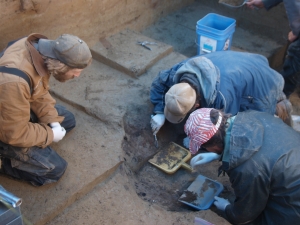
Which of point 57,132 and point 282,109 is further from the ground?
point 57,132

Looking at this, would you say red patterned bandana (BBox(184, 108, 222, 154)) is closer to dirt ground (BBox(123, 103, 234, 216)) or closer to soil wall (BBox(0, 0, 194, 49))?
dirt ground (BBox(123, 103, 234, 216))

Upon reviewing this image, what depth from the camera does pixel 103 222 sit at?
295 cm

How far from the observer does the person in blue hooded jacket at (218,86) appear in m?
3.28

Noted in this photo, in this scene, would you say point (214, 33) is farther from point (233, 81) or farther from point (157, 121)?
point (157, 121)

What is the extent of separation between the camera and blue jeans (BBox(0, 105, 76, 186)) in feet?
9.50

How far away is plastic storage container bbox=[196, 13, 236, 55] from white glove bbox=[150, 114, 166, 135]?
1.48m

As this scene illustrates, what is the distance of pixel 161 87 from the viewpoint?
3.84m

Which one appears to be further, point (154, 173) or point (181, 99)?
point (154, 173)

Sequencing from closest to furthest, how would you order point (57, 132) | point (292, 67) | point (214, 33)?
1. point (57, 132)
2. point (214, 33)
3. point (292, 67)

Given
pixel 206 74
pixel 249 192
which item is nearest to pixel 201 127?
pixel 249 192

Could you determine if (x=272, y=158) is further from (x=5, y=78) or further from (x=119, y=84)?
(x=119, y=84)

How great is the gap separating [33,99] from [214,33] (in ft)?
8.72

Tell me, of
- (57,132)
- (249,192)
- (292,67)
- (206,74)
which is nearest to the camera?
(249,192)

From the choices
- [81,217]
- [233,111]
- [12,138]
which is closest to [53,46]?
[12,138]
